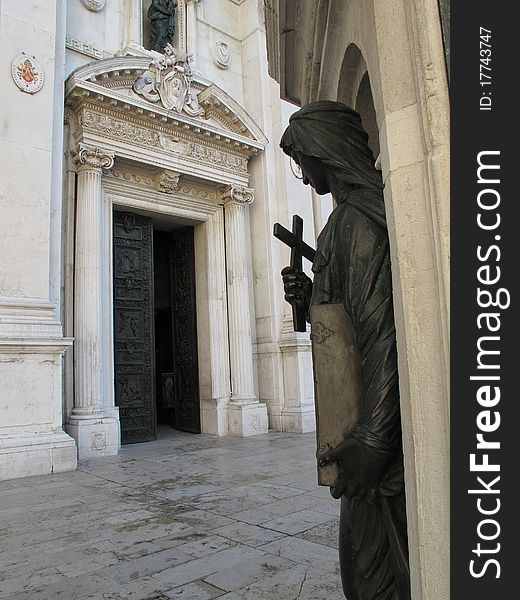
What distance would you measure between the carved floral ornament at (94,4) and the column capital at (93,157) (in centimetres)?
319

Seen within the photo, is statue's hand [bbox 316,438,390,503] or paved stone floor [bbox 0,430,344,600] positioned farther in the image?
paved stone floor [bbox 0,430,344,600]

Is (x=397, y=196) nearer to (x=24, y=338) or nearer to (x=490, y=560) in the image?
(x=490, y=560)

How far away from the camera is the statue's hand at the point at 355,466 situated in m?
1.41

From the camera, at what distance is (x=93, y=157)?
28.1ft

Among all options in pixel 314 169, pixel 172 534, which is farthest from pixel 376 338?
pixel 172 534

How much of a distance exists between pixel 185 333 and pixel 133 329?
1.66 m

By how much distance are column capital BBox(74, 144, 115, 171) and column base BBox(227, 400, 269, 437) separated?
17.6ft

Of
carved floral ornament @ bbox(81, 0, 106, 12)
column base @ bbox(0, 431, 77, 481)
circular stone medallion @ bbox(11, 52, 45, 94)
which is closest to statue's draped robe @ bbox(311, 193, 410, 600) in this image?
column base @ bbox(0, 431, 77, 481)

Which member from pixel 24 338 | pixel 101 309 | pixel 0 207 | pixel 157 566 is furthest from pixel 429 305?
pixel 101 309

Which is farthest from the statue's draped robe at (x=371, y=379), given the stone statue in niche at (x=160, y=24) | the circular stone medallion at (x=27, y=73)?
the stone statue in niche at (x=160, y=24)

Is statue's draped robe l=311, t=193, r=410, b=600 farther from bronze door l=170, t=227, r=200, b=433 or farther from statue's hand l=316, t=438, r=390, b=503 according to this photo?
bronze door l=170, t=227, r=200, b=433

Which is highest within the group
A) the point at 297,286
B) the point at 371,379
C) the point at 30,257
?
the point at 30,257

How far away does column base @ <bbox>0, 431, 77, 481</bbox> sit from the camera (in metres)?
6.38

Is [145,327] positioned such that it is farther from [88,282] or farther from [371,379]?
[371,379]
